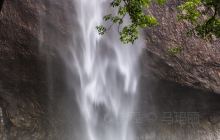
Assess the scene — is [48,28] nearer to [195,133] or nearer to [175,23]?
[175,23]

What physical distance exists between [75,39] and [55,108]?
3739mm

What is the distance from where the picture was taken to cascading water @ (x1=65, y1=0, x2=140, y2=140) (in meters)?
20.6

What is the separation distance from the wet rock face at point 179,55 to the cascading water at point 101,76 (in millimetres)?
1389

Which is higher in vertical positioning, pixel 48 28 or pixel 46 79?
pixel 48 28

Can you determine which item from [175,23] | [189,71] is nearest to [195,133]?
[189,71]

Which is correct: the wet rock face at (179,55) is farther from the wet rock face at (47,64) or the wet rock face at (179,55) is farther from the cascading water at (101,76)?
the cascading water at (101,76)

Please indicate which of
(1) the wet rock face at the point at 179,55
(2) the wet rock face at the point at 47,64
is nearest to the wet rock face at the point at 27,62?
(2) the wet rock face at the point at 47,64

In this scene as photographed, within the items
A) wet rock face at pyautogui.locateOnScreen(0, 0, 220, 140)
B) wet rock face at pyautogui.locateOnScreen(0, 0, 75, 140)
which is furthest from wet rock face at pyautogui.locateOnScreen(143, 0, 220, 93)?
wet rock face at pyautogui.locateOnScreen(0, 0, 75, 140)

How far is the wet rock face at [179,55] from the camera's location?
2033cm

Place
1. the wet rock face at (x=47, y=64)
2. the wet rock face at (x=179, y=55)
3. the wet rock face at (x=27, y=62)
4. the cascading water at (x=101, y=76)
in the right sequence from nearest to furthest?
the wet rock face at (x=27, y=62)
the wet rock face at (x=47, y=64)
the wet rock face at (x=179, y=55)
the cascading water at (x=101, y=76)

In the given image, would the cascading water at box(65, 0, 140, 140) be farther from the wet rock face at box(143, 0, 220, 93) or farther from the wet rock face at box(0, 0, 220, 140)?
the wet rock face at box(143, 0, 220, 93)

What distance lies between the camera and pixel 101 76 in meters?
20.9

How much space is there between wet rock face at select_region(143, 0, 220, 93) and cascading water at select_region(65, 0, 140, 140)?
139 cm

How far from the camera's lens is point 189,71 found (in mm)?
20734
